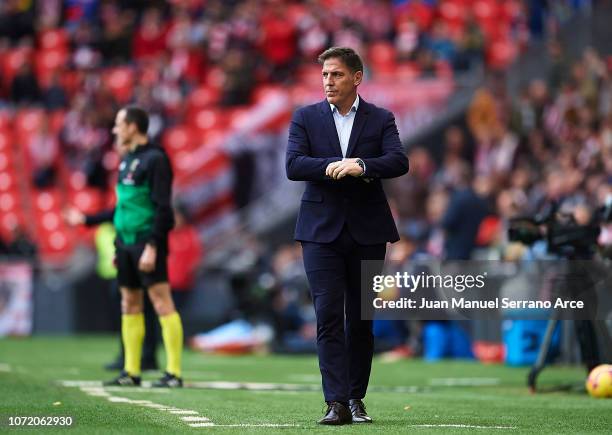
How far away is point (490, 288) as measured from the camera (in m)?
11.1

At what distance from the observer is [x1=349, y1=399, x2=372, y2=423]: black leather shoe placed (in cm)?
854

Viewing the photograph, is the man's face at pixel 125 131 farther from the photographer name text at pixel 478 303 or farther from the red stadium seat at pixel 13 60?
the red stadium seat at pixel 13 60

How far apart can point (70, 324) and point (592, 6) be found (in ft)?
32.4

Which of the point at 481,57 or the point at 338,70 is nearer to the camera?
the point at 338,70

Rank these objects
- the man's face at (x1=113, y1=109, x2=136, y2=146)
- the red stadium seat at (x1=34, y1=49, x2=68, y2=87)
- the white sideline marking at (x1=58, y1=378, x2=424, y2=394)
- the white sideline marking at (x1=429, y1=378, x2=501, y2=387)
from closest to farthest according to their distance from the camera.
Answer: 1. the white sideline marking at (x1=58, y1=378, x2=424, y2=394)
2. the man's face at (x1=113, y1=109, x2=136, y2=146)
3. the white sideline marking at (x1=429, y1=378, x2=501, y2=387)
4. the red stadium seat at (x1=34, y1=49, x2=68, y2=87)

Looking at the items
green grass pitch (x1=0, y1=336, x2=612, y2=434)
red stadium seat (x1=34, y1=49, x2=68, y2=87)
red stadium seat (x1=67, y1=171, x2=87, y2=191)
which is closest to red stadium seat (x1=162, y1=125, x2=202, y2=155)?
red stadium seat (x1=67, y1=171, x2=87, y2=191)

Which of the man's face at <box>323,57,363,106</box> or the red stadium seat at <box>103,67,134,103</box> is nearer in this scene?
the man's face at <box>323,57,363,106</box>

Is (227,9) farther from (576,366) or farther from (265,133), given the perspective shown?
(576,366)

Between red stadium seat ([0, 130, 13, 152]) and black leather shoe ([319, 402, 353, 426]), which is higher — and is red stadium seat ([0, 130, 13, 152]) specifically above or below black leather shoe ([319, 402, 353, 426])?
above

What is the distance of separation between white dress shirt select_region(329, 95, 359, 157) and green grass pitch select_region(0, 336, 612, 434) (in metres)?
1.70

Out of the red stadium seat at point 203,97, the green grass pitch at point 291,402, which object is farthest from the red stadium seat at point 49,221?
the green grass pitch at point 291,402

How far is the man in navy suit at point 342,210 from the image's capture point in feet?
27.5

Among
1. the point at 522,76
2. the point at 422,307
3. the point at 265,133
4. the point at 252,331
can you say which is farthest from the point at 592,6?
the point at 422,307

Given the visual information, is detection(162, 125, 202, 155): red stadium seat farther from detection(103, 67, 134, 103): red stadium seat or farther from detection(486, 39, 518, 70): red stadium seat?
detection(486, 39, 518, 70): red stadium seat
